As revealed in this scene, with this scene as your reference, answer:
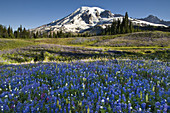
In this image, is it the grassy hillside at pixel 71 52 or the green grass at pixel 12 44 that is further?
the green grass at pixel 12 44

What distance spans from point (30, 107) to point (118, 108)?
6.64ft

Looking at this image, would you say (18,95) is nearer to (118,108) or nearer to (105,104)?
(105,104)

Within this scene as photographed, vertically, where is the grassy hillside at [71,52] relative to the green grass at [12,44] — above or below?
below

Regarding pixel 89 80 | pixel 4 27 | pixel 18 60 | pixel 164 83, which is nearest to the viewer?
pixel 164 83

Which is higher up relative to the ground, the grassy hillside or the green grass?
the green grass

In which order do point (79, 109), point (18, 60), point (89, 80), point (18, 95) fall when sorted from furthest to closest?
point (18, 60), point (89, 80), point (18, 95), point (79, 109)

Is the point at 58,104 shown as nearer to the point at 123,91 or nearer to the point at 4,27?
the point at 123,91

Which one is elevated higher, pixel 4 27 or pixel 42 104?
pixel 4 27

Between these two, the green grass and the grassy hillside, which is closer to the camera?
the grassy hillside

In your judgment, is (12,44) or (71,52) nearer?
(71,52)

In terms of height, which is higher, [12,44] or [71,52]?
[12,44]

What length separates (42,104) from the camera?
3.29 m

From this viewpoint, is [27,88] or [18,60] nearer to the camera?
[27,88]

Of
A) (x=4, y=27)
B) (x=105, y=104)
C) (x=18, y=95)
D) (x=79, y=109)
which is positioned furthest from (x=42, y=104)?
(x=4, y=27)
